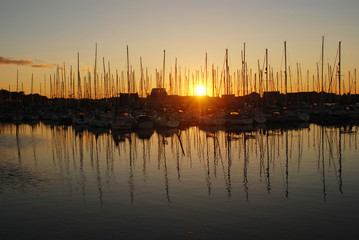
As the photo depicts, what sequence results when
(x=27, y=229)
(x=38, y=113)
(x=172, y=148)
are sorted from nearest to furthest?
(x=27, y=229) < (x=172, y=148) < (x=38, y=113)

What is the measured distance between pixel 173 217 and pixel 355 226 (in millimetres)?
6536

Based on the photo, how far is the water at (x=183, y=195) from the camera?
1251 centimetres

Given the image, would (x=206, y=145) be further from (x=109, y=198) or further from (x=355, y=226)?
(x=355, y=226)

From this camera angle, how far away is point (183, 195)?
16.9 metres

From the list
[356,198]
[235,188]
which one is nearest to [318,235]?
[356,198]

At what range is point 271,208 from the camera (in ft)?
47.6

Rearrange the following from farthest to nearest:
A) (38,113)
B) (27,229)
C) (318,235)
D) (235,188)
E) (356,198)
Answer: (38,113) < (235,188) < (356,198) < (27,229) < (318,235)

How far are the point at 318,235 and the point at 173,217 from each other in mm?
5257

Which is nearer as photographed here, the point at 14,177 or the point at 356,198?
the point at 356,198

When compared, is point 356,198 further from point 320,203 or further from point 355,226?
point 355,226

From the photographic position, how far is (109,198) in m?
16.8

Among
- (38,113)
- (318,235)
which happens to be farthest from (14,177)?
(38,113)

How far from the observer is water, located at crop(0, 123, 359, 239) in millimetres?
12508

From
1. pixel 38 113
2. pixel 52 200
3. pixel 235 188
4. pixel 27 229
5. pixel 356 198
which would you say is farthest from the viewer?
pixel 38 113
